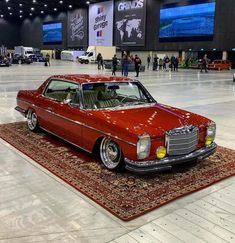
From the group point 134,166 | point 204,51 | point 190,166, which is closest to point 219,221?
point 134,166

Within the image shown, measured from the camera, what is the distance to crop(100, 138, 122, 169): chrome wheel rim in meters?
4.59

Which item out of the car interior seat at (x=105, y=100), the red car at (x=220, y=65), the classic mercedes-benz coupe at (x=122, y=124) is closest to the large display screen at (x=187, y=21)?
the red car at (x=220, y=65)

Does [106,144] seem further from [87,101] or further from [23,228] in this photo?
[23,228]

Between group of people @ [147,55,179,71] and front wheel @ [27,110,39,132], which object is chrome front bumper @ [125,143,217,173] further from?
group of people @ [147,55,179,71]

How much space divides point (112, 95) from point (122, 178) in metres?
1.63

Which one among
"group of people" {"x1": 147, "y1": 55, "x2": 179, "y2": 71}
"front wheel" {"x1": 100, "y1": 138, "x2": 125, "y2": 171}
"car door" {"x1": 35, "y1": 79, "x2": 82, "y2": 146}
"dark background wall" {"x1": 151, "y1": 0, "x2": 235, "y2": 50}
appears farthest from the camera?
"dark background wall" {"x1": 151, "y1": 0, "x2": 235, "y2": 50}

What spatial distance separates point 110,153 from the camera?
4719mm

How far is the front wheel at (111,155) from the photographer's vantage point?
4566 mm

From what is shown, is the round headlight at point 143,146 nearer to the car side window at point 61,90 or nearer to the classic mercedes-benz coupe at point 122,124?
the classic mercedes-benz coupe at point 122,124

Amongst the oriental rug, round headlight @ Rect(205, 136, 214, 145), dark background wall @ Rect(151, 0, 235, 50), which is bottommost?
the oriental rug

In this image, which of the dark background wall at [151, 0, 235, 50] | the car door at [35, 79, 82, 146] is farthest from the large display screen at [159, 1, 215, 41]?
the car door at [35, 79, 82, 146]

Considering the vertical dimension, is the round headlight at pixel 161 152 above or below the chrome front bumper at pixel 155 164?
above

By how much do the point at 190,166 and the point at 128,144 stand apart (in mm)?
1334

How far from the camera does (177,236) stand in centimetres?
321
